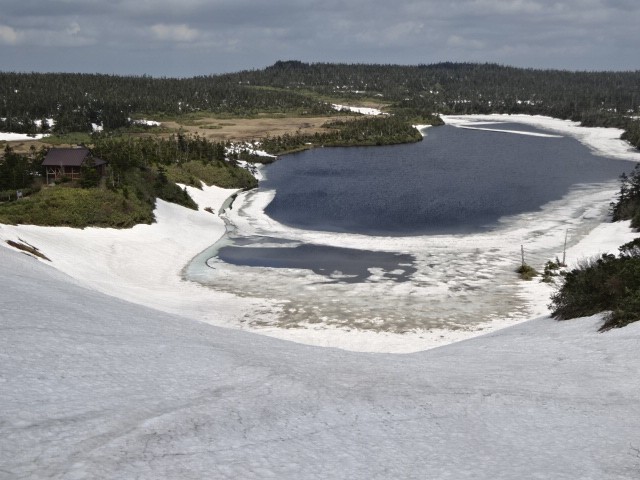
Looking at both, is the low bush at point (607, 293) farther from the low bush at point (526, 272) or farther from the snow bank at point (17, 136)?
the snow bank at point (17, 136)

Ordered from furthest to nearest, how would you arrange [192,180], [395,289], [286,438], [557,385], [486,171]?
1. [486,171]
2. [192,180]
3. [395,289]
4. [557,385]
5. [286,438]

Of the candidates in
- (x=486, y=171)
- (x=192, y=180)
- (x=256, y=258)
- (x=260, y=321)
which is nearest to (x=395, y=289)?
(x=260, y=321)

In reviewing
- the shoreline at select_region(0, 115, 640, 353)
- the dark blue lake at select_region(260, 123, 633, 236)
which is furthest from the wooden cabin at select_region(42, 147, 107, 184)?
the dark blue lake at select_region(260, 123, 633, 236)

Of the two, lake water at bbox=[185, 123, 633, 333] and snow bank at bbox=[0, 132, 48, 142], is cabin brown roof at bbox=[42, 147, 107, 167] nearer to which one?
lake water at bbox=[185, 123, 633, 333]

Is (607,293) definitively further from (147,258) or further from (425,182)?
(425,182)

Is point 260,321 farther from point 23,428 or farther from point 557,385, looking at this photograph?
point 23,428

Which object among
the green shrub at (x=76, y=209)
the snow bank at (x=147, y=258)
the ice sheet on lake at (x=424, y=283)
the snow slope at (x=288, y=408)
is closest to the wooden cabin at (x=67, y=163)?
the green shrub at (x=76, y=209)

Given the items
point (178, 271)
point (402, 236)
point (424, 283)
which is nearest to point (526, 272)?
point (424, 283)
